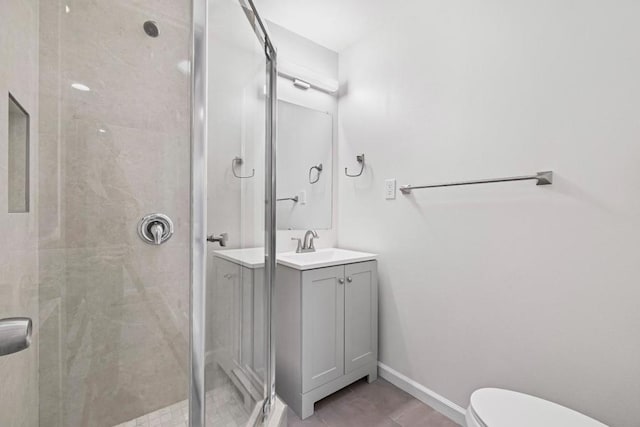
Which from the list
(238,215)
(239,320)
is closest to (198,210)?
(238,215)

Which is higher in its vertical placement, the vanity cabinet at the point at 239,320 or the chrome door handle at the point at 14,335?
the chrome door handle at the point at 14,335

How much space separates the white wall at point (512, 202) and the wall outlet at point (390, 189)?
0.15 feet

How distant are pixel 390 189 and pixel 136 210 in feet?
4.56

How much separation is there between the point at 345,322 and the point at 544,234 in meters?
1.05

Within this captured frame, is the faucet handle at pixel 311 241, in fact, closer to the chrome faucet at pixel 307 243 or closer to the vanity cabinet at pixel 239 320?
the chrome faucet at pixel 307 243

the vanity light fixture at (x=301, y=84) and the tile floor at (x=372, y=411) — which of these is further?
the vanity light fixture at (x=301, y=84)

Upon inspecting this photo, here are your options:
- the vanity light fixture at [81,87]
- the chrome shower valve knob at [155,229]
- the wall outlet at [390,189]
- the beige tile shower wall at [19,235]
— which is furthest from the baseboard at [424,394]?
the vanity light fixture at [81,87]

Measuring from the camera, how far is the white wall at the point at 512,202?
39.4 inches

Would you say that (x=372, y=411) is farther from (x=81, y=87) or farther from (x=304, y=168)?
(x=81, y=87)

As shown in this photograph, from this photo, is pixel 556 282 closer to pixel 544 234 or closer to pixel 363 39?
pixel 544 234

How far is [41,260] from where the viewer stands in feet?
3.41

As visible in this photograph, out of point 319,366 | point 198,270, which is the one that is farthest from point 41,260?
point 319,366

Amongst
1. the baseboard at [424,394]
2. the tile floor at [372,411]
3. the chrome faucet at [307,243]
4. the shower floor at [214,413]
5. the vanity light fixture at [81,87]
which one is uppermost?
the vanity light fixture at [81,87]

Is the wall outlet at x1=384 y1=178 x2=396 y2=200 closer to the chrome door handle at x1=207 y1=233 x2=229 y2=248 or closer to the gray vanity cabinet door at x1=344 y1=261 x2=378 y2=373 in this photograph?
the gray vanity cabinet door at x1=344 y1=261 x2=378 y2=373
